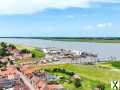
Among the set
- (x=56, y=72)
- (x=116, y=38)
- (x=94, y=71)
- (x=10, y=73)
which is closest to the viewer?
(x=10, y=73)

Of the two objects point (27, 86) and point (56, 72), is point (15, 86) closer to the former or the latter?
point (27, 86)

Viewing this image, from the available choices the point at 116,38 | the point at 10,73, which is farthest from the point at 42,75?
the point at 116,38

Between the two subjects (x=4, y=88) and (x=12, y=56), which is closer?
(x=4, y=88)

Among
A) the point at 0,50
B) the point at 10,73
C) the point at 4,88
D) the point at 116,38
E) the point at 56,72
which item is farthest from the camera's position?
the point at 116,38

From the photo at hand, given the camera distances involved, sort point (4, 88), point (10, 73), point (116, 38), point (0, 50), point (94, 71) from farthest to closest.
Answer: point (116, 38) → point (0, 50) → point (94, 71) → point (10, 73) → point (4, 88)

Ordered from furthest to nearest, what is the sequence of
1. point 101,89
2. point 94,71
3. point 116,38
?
1. point 116,38
2. point 94,71
3. point 101,89

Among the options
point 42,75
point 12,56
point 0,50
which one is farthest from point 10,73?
point 0,50

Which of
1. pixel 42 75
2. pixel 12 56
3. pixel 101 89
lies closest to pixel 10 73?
pixel 42 75

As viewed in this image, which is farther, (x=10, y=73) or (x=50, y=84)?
(x=10, y=73)

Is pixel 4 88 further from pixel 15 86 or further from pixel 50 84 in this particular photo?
pixel 50 84
